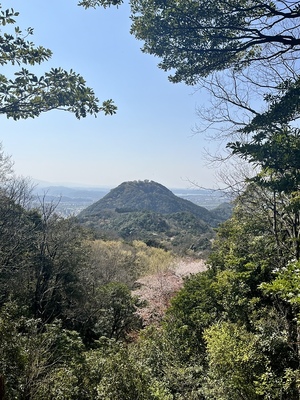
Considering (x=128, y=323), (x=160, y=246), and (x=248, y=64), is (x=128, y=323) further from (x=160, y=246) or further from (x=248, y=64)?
(x=160, y=246)

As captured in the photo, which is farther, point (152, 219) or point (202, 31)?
point (152, 219)

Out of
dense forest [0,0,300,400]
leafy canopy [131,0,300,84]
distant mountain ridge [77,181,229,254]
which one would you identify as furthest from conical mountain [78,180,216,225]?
leafy canopy [131,0,300,84]

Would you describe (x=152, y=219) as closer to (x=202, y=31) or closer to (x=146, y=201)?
(x=146, y=201)

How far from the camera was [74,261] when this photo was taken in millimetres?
12336

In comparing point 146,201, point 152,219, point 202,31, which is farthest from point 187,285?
point 146,201

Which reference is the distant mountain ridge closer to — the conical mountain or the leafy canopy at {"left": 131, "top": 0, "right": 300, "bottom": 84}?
the conical mountain

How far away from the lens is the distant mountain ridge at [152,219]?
138ft

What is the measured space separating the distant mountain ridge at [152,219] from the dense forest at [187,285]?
1770cm

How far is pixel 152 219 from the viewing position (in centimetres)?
5712

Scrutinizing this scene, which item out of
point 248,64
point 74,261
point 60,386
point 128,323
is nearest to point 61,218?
point 74,261

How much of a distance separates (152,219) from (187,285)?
4617 cm

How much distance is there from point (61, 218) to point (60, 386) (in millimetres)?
10050

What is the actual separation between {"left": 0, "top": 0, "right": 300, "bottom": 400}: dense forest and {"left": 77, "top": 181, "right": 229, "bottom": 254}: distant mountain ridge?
17701mm

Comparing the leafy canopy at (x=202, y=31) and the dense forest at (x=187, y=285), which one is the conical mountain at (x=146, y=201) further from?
the leafy canopy at (x=202, y=31)
